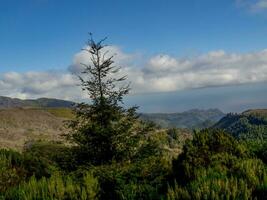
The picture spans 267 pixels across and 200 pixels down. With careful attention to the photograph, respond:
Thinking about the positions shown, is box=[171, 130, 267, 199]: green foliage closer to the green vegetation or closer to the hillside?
the green vegetation

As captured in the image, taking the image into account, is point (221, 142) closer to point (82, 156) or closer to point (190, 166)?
point (190, 166)

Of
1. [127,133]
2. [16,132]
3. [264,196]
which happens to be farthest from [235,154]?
[16,132]

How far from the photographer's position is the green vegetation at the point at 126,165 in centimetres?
1262

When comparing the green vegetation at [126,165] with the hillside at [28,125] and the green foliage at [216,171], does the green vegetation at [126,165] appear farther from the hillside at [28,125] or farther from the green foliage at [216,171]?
the hillside at [28,125]

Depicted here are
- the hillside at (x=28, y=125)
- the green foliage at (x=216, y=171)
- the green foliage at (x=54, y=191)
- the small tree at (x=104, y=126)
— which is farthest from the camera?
the hillside at (x=28, y=125)

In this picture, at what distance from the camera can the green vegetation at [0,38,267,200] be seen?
1262cm

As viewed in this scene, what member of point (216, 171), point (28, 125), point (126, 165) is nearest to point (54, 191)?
point (216, 171)

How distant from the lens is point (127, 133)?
34.8 meters

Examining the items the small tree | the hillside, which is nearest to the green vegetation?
the small tree

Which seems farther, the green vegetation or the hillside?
the hillside

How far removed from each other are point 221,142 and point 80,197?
29.9 ft

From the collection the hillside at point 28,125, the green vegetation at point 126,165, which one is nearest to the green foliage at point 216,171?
the green vegetation at point 126,165

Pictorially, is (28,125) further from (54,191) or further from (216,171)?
(216,171)

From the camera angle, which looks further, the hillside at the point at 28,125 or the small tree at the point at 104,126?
the hillside at the point at 28,125
